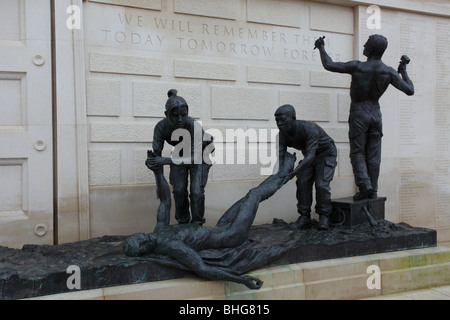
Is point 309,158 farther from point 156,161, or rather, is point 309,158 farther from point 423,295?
point 423,295

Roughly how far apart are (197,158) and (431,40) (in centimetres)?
508

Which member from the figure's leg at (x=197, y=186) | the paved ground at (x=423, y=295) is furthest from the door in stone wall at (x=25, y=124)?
the paved ground at (x=423, y=295)

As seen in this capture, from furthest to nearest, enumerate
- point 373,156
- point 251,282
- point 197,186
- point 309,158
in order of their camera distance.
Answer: point 373,156 < point 309,158 < point 197,186 < point 251,282

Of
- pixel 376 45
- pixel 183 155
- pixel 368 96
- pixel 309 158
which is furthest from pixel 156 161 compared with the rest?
pixel 376 45

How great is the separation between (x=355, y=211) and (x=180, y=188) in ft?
7.10

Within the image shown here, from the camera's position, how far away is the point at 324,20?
6.69 metres

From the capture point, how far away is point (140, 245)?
12.5 feet

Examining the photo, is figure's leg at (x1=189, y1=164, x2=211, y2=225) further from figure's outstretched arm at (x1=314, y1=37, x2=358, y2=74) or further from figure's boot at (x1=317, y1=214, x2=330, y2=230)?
figure's outstretched arm at (x1=314, y1=37, x2=358, y2=74)

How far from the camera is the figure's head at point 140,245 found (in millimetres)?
3799

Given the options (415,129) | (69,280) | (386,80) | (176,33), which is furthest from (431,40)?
(69,280)

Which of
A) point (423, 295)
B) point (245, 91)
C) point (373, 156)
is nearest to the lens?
point (423, 295)

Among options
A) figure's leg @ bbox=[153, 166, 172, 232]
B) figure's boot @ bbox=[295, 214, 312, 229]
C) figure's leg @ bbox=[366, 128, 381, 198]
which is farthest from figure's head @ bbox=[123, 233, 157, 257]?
figure's leg @ bbox=[366, 128, 381, 198]
